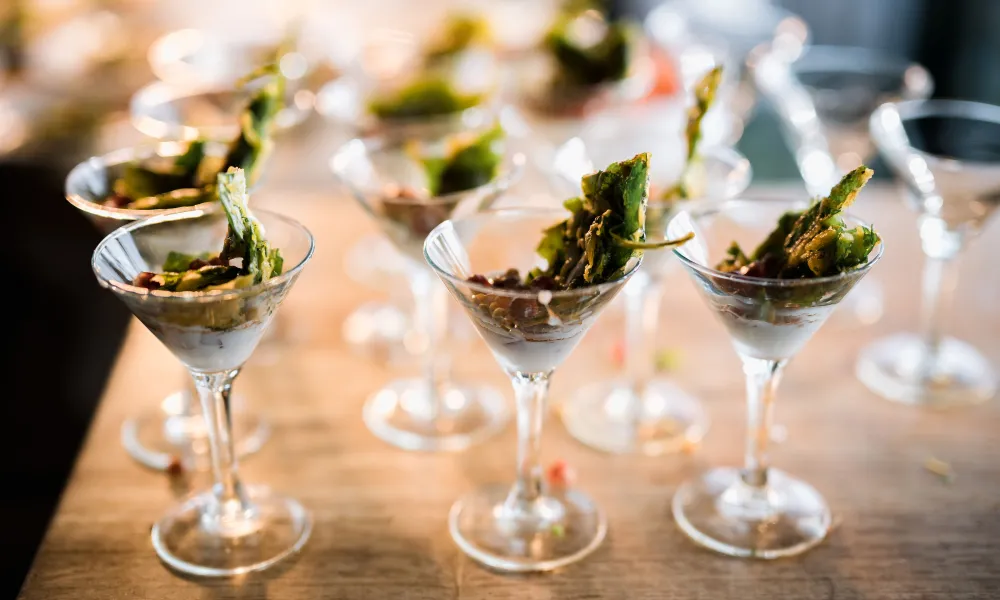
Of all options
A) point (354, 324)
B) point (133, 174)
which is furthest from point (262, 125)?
point (354, 324)

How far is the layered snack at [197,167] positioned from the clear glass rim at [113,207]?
0.07 feet

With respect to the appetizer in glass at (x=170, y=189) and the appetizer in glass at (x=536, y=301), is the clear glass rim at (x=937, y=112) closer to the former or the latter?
the appetizer in glass at (x=536, y=301)

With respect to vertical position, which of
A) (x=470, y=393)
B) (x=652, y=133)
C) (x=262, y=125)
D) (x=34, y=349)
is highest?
(x=262, y=125)

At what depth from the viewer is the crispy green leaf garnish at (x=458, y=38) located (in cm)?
272

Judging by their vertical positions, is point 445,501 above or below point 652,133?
below

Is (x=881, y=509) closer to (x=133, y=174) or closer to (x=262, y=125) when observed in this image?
(x=262, y=125)

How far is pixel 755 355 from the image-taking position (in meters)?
1.37

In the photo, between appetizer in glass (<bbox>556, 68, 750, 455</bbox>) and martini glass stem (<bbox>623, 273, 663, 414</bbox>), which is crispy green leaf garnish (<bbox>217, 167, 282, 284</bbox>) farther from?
martini glass stem (<bbox>623, 273, 663, 414</bbox>)

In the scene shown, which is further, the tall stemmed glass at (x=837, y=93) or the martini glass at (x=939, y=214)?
the tall stemmed glass at (x=837, y=93)

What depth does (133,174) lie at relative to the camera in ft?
5.18

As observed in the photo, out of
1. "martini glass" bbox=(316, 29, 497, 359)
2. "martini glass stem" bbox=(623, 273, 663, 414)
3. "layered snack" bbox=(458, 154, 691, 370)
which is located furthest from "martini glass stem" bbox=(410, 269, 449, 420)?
"layered snack" bbox=(458, 154, 691, 370)

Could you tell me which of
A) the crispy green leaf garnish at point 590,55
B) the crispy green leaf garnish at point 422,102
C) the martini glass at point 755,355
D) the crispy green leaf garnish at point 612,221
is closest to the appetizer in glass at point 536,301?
the crispy green leaf garnish at point 612,221

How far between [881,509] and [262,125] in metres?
1.12

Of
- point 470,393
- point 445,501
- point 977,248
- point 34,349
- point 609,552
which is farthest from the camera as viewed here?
point 34,349
